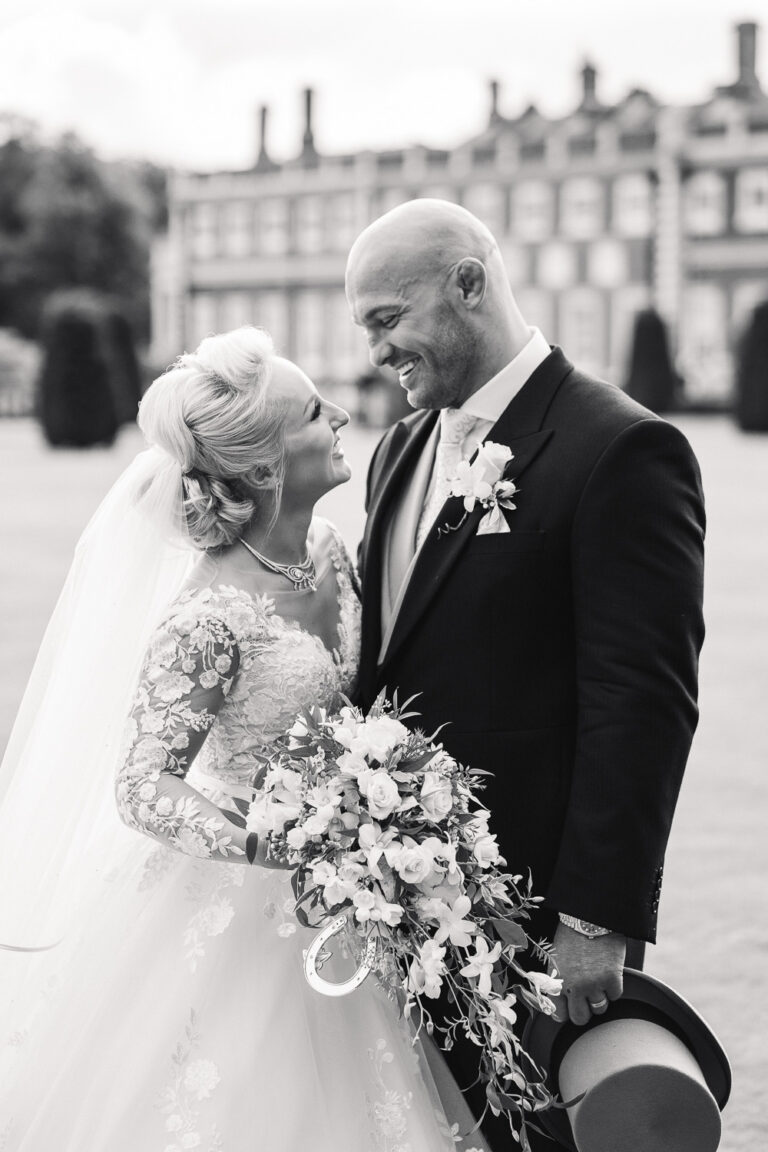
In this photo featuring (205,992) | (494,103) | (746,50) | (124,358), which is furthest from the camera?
(494,103)

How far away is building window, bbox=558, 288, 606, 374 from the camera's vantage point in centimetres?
4834

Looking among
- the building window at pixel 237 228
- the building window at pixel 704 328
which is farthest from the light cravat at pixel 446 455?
the building window at pixel 237 228

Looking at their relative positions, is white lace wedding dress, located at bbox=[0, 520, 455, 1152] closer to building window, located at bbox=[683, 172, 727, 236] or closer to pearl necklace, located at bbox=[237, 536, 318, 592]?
pearl necklace, located at bbox=[237, 536, 318, 592]

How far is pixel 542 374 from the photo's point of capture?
3207 mm

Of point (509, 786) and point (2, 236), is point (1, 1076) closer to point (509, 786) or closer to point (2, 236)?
point (509, 786)

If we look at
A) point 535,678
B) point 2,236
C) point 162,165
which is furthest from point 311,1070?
point 162,165

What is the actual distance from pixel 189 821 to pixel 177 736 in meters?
0.17

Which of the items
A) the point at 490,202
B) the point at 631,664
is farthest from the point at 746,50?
the point at 631,664

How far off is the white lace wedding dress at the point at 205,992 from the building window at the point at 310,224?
5315 cm

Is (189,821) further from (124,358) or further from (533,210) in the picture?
(533,210)

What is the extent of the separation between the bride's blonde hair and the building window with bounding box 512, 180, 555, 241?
47837mm

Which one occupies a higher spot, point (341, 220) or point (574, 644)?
point (341, 220)

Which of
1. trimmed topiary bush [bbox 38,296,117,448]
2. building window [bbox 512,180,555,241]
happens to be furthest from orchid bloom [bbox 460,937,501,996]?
building window [bbox 512,180,555,241]

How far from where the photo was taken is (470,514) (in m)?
3.09
